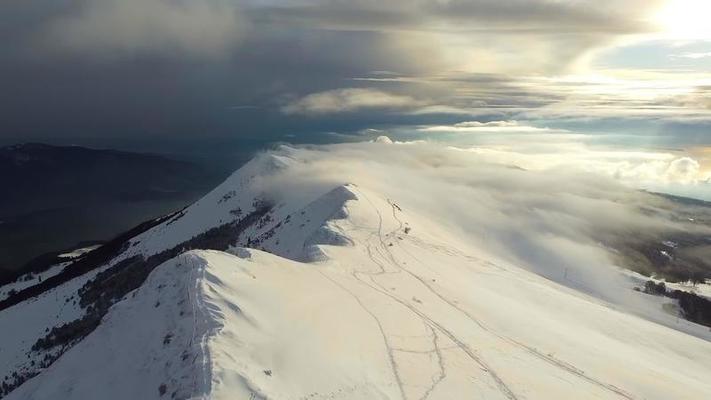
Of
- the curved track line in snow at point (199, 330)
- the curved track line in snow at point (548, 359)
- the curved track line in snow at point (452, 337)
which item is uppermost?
the curved track line in snow at point (199, 330)

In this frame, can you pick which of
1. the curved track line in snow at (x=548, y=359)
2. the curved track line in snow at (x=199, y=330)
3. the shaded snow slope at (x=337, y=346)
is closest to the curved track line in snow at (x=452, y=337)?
the shaded snow slope at (x=337, y=346)

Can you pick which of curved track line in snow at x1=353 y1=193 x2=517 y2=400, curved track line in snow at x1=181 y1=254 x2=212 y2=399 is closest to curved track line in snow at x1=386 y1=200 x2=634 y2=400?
curved track line in snow at x1=353 y1=193 x2=517 y2=400

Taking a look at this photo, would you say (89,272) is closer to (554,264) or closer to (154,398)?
(554,264)

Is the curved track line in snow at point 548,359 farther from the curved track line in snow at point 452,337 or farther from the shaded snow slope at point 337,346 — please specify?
the curved track line in snow at point 452,337

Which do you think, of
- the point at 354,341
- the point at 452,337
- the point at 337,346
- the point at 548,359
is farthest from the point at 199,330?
the point at 548,359

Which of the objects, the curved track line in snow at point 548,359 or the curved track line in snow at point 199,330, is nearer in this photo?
the curved track line in snow at point 199,330

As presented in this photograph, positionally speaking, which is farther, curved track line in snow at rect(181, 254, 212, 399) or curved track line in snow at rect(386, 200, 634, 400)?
curved track line in snow at rect(386, 200, 634, 400)

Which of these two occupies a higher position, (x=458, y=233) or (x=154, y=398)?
(x=154, y=398)

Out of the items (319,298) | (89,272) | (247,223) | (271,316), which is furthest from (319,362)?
(89,272)

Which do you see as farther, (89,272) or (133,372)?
(89,272)

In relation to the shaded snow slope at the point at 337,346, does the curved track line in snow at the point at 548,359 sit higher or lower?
lower

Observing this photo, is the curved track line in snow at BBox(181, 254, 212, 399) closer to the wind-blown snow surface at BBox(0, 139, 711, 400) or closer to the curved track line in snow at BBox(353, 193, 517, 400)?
the wind-blown snow surface at BBox(0, 139, 711, 400)
